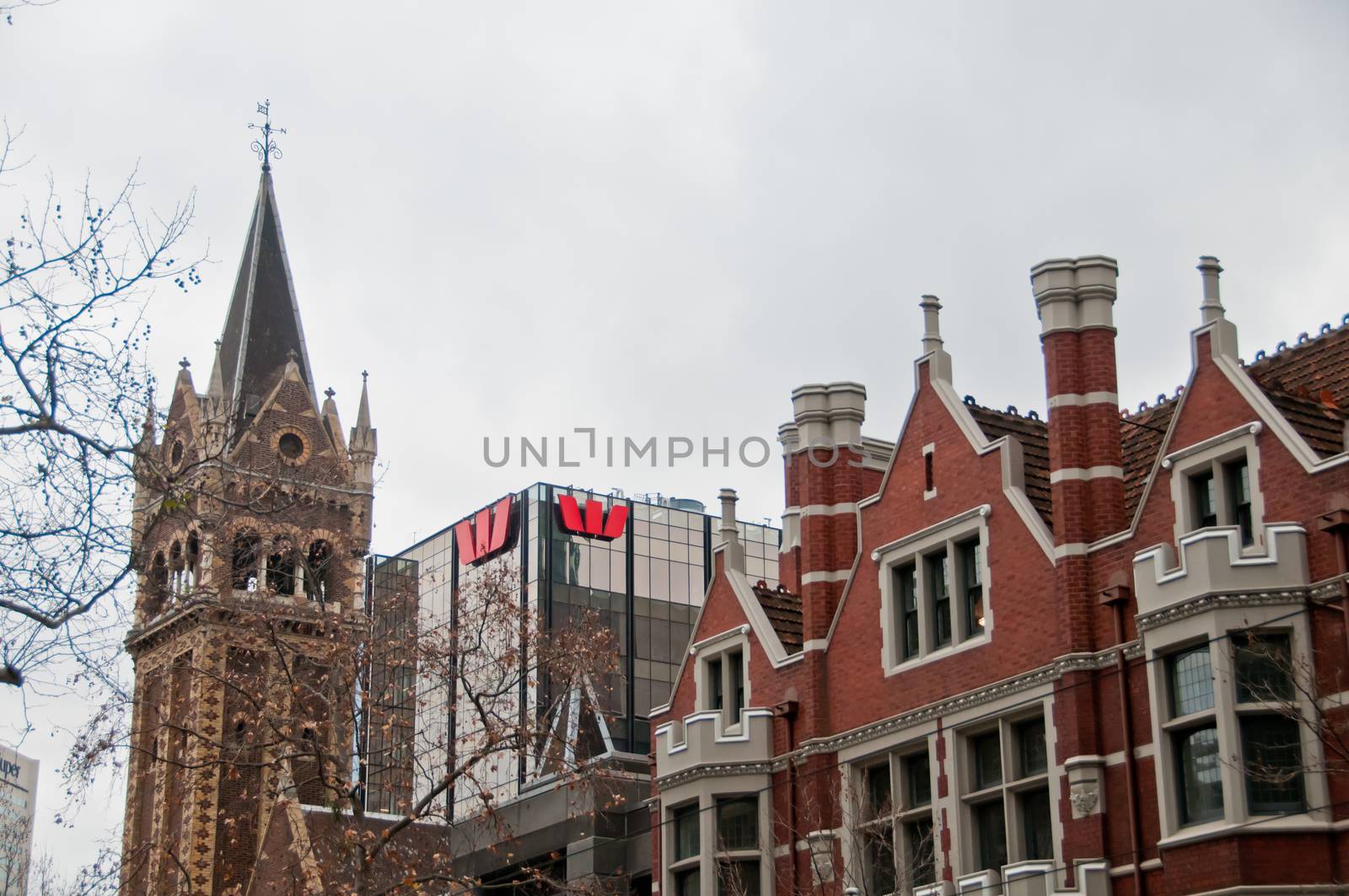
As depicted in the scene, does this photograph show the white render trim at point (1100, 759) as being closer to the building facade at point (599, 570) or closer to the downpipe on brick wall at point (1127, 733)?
the downpipe on brick wall at point (1127, 733)

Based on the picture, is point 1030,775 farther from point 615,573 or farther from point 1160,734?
point 615,573

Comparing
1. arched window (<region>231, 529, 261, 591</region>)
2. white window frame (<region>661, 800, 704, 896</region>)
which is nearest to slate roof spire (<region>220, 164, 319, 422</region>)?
arched window (<region>231, 529, 261, 591</region>)

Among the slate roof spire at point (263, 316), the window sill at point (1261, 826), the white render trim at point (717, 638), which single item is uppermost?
the slate roof spire at point (263, 316)

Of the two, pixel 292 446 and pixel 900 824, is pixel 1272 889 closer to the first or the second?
pixel 900 824

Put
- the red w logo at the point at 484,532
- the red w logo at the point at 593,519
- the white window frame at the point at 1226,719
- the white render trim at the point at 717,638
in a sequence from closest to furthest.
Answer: the white window frame at the point at 1226,719
the white render trim at the point at 717,638
the red w logo at the point at 593,519
the red w logo at the point at 484,532

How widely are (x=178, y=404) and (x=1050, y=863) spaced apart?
5172cm

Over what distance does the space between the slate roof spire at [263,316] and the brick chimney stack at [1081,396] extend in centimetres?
5104

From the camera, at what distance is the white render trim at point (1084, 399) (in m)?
29.3

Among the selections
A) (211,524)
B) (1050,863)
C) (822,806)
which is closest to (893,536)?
(822,806)

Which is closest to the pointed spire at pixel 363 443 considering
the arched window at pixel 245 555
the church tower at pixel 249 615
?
the church tower at pixel 249 615

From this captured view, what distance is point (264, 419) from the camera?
75.9 metres

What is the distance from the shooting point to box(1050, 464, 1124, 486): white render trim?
95.3ft

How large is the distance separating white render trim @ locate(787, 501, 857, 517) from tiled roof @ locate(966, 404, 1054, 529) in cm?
311

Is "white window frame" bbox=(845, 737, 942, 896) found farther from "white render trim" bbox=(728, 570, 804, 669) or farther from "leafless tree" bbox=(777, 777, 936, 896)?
"white render trim" bbox=(728, 570, 804, 669)
